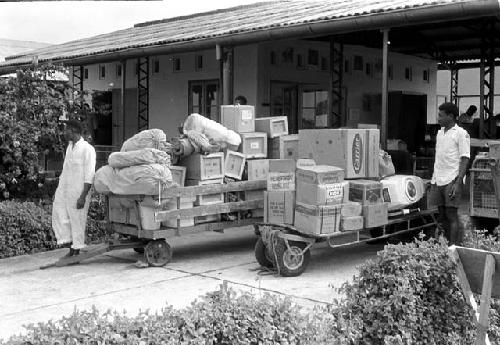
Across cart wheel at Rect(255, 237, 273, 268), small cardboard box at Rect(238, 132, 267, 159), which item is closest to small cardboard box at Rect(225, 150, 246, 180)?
small cardboard box at Rect(238, 132, 267, 159)

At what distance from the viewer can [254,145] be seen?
8719mm

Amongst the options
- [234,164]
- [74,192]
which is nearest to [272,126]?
[234,164]

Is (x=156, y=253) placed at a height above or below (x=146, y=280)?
above

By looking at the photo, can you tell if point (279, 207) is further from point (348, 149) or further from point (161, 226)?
point (161, 226)

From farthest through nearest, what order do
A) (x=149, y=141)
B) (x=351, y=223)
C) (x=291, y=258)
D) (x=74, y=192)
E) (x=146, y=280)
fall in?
(x=74, y=192)
(x=149, y=141)
(x=351, y=223)
(x=291, y=258)
(x=146, y=280)

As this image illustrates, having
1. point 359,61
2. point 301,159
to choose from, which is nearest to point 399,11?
point 301,159

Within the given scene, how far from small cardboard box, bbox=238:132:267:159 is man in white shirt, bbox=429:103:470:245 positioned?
245cm

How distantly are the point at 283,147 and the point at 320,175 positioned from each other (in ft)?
6.30

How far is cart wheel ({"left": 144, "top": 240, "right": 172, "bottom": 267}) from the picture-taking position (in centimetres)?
782

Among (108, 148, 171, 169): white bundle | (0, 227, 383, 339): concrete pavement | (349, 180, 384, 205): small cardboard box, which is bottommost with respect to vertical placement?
(0, 227, 383, 339): concrete pavement

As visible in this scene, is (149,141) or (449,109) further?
(149,141)

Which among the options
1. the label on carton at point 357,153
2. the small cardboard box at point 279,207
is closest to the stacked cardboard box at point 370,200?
the label on carton at point 357,153

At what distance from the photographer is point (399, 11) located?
8.92 m

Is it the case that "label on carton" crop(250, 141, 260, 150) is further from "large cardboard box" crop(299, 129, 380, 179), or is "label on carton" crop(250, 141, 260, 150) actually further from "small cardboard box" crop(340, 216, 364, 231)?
"small cardboard box" crop(340, 216, 364, 231)
